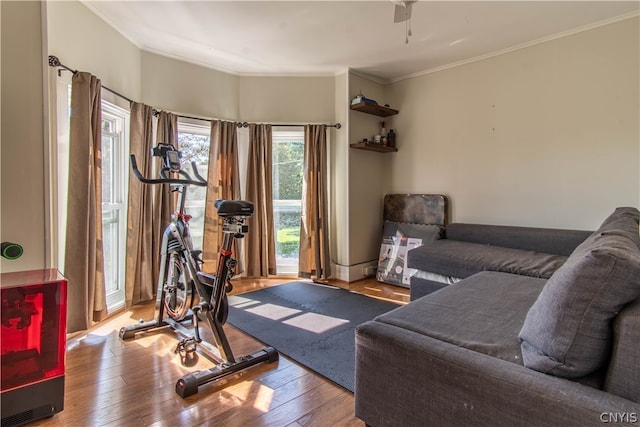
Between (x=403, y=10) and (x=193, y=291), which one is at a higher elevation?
(x=403, y=10)

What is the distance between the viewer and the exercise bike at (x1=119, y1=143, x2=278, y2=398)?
2.07 m

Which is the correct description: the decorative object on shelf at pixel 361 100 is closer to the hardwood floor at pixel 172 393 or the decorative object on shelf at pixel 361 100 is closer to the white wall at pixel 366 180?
the white wall at pixel 366 180

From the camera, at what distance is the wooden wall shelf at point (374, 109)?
405 centimetres

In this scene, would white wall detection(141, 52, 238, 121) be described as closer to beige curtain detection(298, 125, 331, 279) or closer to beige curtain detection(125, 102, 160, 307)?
beige curtain detection(125, 102, 160, 307)

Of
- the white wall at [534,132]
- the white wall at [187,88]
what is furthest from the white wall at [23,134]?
the white wall at [534,132]

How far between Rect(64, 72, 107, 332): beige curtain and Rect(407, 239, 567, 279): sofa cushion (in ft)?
9.01

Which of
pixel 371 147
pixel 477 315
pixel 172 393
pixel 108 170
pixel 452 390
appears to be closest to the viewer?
pixel 452 390

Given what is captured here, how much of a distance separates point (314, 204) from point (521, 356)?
125 inches

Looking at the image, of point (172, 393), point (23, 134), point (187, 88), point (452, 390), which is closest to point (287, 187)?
point (187, 88)

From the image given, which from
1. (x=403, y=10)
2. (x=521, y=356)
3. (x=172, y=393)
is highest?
(x=403, y=10)

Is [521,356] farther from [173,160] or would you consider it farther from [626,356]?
[173,160]

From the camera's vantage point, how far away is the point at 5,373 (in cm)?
147

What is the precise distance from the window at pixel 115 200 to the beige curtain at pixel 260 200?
1328 mm

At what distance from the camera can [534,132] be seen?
343cm
